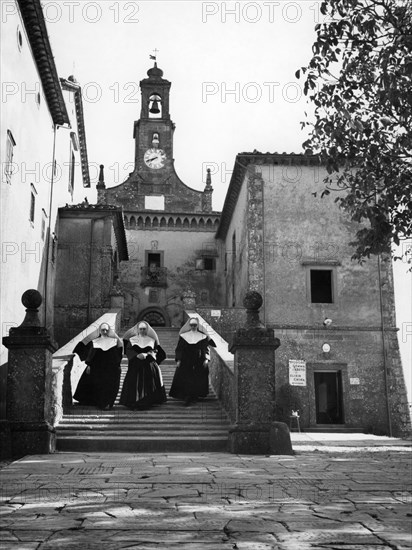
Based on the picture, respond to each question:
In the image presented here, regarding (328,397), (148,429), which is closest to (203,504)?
(148,429)

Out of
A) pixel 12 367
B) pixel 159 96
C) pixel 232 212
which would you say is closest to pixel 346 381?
pixel 232 212

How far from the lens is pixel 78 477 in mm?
6949

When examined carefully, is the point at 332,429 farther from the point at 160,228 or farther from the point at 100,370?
the point at 160,228

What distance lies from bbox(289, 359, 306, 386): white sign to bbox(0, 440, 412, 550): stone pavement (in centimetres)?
1279

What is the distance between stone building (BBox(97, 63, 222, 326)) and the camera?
34.2 meters

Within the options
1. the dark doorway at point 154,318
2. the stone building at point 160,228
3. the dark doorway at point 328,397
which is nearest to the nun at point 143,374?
the dark doorway at point 328,397

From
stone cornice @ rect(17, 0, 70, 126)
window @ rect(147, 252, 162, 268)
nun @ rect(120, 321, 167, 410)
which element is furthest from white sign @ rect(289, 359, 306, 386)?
window @ rect(147, 252, 162, 268)

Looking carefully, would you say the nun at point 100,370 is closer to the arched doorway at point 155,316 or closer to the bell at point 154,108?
the arched doorway at point 155,316

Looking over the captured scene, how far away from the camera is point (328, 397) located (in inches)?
872

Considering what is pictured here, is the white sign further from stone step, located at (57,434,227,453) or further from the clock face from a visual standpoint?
the clock face

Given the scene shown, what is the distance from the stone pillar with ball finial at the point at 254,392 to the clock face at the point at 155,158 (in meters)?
28.2

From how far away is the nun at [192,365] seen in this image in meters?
12.5

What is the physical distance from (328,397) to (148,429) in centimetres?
1228

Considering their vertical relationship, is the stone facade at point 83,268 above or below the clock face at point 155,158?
below
